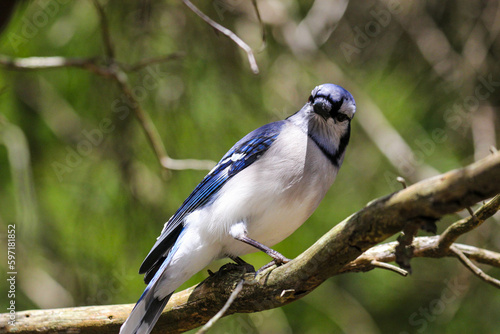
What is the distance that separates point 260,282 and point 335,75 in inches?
78.6

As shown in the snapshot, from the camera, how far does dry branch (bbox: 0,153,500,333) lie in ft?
4.15

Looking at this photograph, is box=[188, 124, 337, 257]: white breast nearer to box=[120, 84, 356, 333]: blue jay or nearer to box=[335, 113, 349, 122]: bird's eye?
box=[120, 84, 356, 333]: blue jay

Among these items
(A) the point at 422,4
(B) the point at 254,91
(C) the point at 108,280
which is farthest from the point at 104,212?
(A) the point at 422,4

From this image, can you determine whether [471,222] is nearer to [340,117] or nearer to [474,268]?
[474,268]

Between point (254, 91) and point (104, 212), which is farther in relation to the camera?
point (254, 91)

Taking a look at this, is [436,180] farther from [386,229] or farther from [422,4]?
[422,4]

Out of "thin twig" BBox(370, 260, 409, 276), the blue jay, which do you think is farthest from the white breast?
"thin twig" BBox(370, 260, 409, 276)

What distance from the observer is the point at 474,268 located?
2141 millimetres

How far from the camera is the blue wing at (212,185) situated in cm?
258

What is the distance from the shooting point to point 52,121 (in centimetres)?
367

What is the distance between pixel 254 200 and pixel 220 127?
1.35 metres

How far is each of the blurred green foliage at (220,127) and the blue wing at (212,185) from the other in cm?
81

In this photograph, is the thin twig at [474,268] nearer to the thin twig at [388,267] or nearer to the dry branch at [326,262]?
the dry branch at [326,262]

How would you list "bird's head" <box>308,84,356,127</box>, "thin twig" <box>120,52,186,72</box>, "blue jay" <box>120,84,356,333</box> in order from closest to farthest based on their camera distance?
"blue jay" <box>120,84,356,333</box> → "bird's head" <box>308,84,356,127</box> → "thin twig" <box>120,52,186,72</box>
